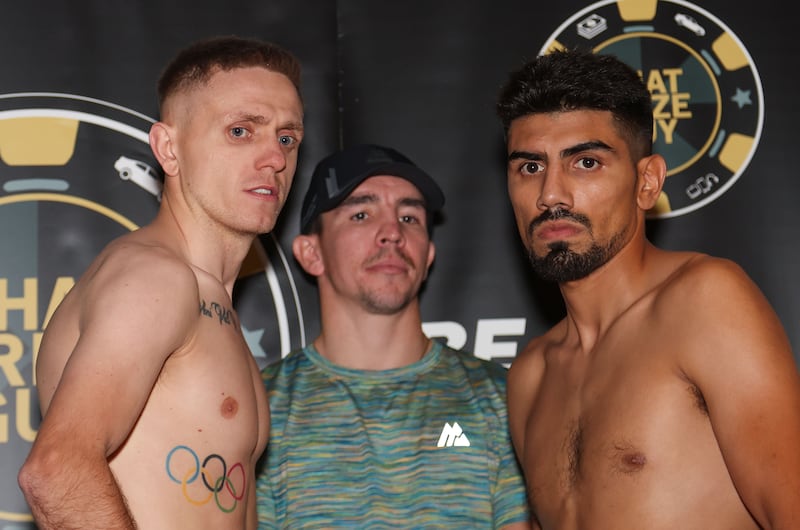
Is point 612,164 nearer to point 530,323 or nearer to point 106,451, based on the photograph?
point 530,323

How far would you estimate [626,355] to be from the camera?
2.11 m

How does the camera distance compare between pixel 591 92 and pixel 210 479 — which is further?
pixel 591 92

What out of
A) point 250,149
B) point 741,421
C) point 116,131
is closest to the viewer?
point 741,421

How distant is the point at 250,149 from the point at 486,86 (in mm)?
1086

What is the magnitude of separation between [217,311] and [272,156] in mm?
373

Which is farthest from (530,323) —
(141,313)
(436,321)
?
(141,313)

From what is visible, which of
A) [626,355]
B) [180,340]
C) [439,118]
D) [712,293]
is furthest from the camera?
[439,118]

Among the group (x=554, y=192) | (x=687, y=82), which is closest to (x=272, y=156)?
(x=554, y=192)

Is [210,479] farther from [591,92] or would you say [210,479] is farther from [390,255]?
[591,92]

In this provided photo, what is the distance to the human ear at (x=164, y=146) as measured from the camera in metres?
2.13

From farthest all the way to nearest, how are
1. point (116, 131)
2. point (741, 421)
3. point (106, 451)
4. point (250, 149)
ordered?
1. point (116, 131)
2. point (250, 149)
3. point (741, 421)
4. point (106, 451)

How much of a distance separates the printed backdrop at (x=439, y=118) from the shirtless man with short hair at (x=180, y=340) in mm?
Answer: 718

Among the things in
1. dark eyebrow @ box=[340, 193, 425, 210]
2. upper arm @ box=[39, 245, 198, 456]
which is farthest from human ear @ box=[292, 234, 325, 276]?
upper arm @ box=[39, 245, 198, 456]

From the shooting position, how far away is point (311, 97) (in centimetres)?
294
